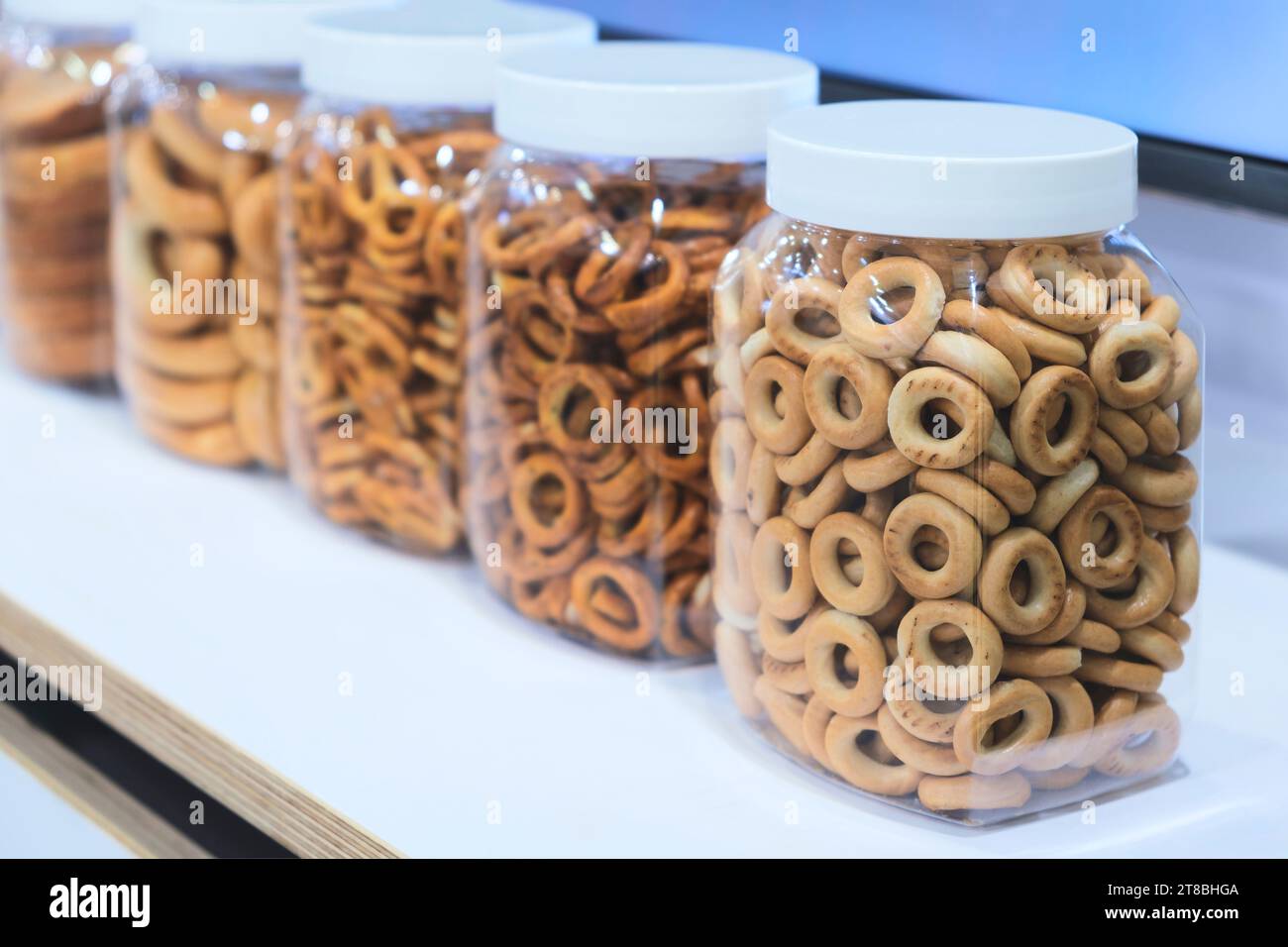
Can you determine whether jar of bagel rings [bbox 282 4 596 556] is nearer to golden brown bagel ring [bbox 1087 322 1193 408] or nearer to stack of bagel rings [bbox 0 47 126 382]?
stack of bagel rings [bbox 0 47 126 382]

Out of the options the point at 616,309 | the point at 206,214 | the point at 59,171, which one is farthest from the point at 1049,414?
the point at 59,171

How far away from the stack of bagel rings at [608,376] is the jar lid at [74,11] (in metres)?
0.41

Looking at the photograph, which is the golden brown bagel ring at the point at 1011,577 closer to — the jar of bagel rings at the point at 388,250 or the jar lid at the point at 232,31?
the jar of bagel rings at the point at 388,250

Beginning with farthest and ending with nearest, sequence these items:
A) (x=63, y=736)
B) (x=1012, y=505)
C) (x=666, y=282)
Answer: (x=63, y=736) < (x=666, y=282) < (x=1012, y=505)

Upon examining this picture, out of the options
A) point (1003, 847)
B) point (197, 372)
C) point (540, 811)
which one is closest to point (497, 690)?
point (540, 811)

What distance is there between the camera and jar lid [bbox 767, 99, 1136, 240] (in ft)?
1.83

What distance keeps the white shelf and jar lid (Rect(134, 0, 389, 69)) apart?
0.24 m

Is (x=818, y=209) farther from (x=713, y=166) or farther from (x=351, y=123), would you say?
(x=351, y=123)

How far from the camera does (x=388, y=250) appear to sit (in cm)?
80

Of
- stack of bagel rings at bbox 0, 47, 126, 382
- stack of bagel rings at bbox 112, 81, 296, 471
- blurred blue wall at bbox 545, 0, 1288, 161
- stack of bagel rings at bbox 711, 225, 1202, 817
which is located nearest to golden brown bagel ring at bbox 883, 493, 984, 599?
stack of bagel rings at bbox 711, 225, 1202, 817

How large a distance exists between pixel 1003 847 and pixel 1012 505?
4.9 inches

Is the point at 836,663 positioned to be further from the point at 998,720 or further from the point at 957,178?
the point at 957,178

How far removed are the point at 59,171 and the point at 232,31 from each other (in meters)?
0.19

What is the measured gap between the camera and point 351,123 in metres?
0.83
